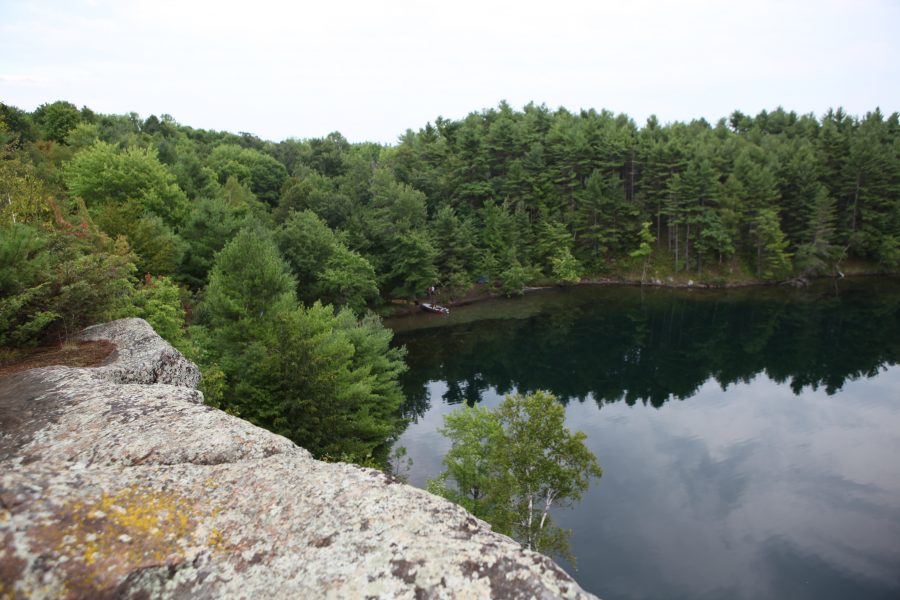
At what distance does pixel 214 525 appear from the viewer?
646cm

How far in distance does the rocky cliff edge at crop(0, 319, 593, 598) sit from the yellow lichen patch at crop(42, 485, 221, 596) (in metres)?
0.01

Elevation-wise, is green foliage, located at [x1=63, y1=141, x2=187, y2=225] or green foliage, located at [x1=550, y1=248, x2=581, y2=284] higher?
green foliage, located at [x1=63, y1=141, x2=187, y2=225]

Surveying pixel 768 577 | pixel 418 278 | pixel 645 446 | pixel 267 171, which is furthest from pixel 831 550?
pixel 267 171

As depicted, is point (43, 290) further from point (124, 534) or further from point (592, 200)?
point (592, 200)

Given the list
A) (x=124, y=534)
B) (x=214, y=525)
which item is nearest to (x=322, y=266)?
(x=214, y=525)

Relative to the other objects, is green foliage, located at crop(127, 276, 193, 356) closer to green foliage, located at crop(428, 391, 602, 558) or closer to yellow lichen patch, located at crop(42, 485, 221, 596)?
green foliage, located at crop(428, 391, 602, 558)

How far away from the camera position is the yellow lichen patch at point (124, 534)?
5426 millimetres

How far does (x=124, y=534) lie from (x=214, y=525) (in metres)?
0.99

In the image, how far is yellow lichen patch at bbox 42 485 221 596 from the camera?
5426 millimetres

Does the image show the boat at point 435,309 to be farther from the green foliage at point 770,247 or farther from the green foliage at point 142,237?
the green foliage at point 770,247

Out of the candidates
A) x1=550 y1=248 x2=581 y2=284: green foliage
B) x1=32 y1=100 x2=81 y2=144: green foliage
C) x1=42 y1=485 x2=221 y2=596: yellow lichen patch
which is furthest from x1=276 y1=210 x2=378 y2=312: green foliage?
x1=32 y1=100 x2=81 y2=144: green foliage

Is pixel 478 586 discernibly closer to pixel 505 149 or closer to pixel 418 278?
pixel 418 278

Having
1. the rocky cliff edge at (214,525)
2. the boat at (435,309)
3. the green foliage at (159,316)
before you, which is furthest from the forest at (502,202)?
the rocky cliff edge at (214,525)

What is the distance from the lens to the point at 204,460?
26.1ft
